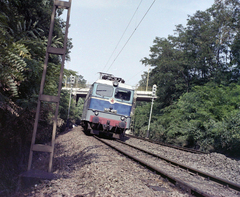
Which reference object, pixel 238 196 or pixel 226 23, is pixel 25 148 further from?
pixel 226 23

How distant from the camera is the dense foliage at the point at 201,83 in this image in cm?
1526

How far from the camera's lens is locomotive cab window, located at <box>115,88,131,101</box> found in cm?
1406

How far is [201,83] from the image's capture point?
88.9ft

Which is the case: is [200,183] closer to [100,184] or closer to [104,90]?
[100,184]

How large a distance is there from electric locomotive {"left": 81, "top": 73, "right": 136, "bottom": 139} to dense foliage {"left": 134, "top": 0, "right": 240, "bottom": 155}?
523 cm

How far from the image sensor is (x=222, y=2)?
72.4 ft

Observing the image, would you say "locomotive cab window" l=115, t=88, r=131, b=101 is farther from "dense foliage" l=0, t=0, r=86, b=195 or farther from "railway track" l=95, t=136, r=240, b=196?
"railway track" l=95, t=136, r=240, b=196

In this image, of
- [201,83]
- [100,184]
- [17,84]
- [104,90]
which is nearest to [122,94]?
[104,90]

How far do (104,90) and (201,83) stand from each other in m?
16.4

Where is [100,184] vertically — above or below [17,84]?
below

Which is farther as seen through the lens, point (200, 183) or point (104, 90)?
point (104, 90)

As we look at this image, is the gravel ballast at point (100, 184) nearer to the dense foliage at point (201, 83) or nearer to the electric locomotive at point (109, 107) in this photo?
the electric locomotive at point (109, 107)

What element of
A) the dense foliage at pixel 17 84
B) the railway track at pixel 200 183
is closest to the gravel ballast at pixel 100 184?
the railway track at pixel 200 183

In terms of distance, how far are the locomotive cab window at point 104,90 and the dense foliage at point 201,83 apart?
6.34 m
